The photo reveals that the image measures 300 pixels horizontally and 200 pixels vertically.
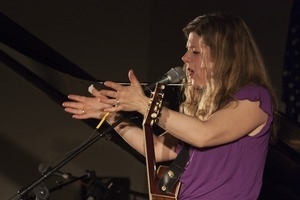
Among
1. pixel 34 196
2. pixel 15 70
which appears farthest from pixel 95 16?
pixel 34 196

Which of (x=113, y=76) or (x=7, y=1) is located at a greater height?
(x=7, y=1)

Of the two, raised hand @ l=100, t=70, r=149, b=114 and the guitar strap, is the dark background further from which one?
raised hand @ l=100, t=70, r=149, b=114

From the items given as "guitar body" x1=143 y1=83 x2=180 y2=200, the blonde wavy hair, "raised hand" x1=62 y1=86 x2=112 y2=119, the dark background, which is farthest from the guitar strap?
the dark background

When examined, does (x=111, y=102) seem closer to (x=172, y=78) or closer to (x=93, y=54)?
(x=172, y=78)

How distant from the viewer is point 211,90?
4.19 feet

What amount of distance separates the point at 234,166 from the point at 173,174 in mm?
181

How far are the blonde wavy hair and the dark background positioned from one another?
3.74 ft

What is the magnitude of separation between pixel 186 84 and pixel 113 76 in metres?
1.37

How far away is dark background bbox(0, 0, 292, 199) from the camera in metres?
2.44

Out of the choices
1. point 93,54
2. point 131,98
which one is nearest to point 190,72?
point 131,98

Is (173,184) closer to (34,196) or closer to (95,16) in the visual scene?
(34,196)

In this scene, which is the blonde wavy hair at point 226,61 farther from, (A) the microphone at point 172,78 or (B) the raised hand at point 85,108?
(B) the raised hand at point 85,108

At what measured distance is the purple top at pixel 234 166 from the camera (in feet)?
4.02

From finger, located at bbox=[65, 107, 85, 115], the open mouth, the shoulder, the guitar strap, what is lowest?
the guitar strap
